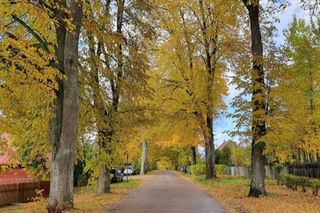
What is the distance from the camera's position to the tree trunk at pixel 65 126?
1441cm

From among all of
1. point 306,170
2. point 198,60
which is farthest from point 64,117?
point 198,60

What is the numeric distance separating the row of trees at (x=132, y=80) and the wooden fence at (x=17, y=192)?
1649 mm

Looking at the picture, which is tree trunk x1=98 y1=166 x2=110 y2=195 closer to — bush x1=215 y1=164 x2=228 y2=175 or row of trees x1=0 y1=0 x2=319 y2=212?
row of trees x1=0 y1=0 x2=319 y2=212

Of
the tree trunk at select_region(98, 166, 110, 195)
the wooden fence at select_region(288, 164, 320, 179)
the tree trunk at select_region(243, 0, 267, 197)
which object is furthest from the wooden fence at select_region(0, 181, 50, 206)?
the wooden fence at select_region(288, 164, 320, 179)

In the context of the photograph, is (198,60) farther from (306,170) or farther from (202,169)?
(202,169)

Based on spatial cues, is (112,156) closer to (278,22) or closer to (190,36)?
(278,22)

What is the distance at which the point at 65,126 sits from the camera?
1459 cm

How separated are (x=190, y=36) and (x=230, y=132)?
49.4 ft

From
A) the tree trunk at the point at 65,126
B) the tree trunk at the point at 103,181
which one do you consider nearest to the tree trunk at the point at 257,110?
the tree trunk at the point at 65,126

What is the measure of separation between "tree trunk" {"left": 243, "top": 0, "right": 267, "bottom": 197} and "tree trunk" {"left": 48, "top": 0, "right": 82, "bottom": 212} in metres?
8.27

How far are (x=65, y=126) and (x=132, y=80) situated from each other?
8.49 m

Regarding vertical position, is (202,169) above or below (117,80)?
below

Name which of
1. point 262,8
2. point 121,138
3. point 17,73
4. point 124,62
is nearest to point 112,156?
point 121,138

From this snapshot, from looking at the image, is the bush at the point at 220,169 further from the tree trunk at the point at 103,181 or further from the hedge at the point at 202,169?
the tree trunk at the point at 103,181
